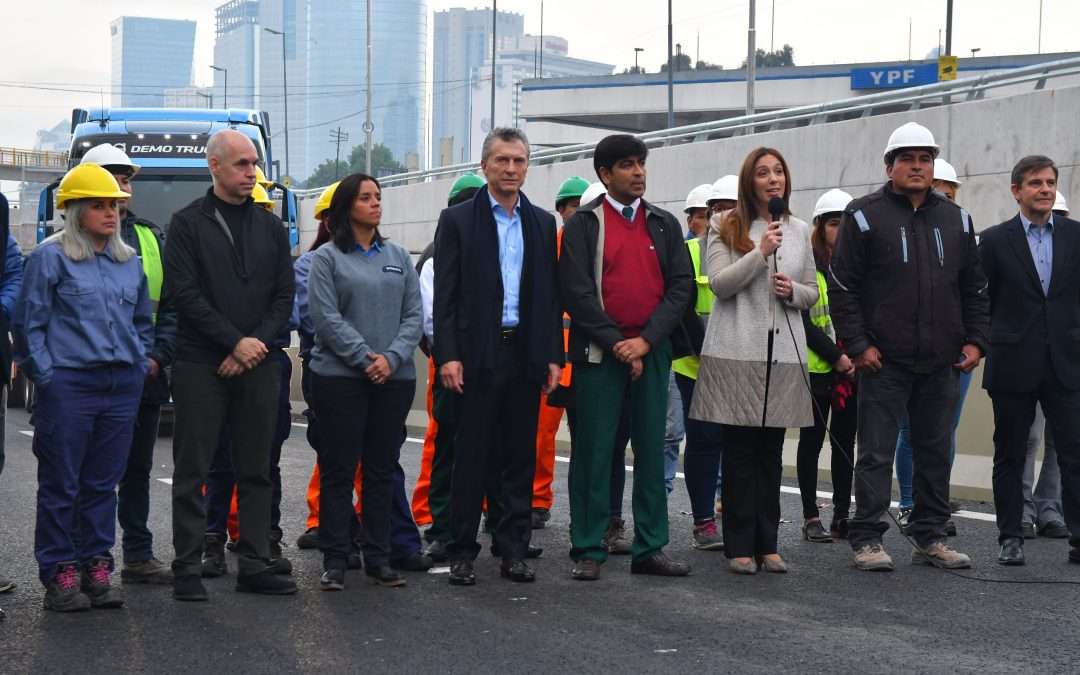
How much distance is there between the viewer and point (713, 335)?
8.26 meters

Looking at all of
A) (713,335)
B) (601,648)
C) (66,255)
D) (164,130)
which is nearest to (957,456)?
(713,335)

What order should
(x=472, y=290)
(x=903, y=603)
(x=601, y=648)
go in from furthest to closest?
(x=472, y=290) → (x=903, y=603) → (x=601, y=648)

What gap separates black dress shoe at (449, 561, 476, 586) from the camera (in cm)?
772

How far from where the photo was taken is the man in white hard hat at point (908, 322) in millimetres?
8117

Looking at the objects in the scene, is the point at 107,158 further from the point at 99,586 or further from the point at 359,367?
the point at 99,586

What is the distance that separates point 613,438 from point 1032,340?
2324 millimetres

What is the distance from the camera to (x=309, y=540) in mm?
9016

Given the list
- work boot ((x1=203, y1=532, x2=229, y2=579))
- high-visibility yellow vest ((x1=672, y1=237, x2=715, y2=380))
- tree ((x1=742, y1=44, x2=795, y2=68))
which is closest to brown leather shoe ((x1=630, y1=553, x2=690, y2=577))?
high-visibility yellow vest ((x1=672, y1=237, x2=715, y2=380))

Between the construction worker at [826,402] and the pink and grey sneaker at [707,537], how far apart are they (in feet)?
2.06

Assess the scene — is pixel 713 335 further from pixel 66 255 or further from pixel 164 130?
pixel 164 130

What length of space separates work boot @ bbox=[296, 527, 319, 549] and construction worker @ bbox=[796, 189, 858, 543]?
2.83 m

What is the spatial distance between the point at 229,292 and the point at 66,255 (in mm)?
748

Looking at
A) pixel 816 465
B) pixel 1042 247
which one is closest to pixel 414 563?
pixel 816 465

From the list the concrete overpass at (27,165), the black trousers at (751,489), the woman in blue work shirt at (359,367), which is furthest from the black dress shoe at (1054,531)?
the concrete overpass at (27,165)
